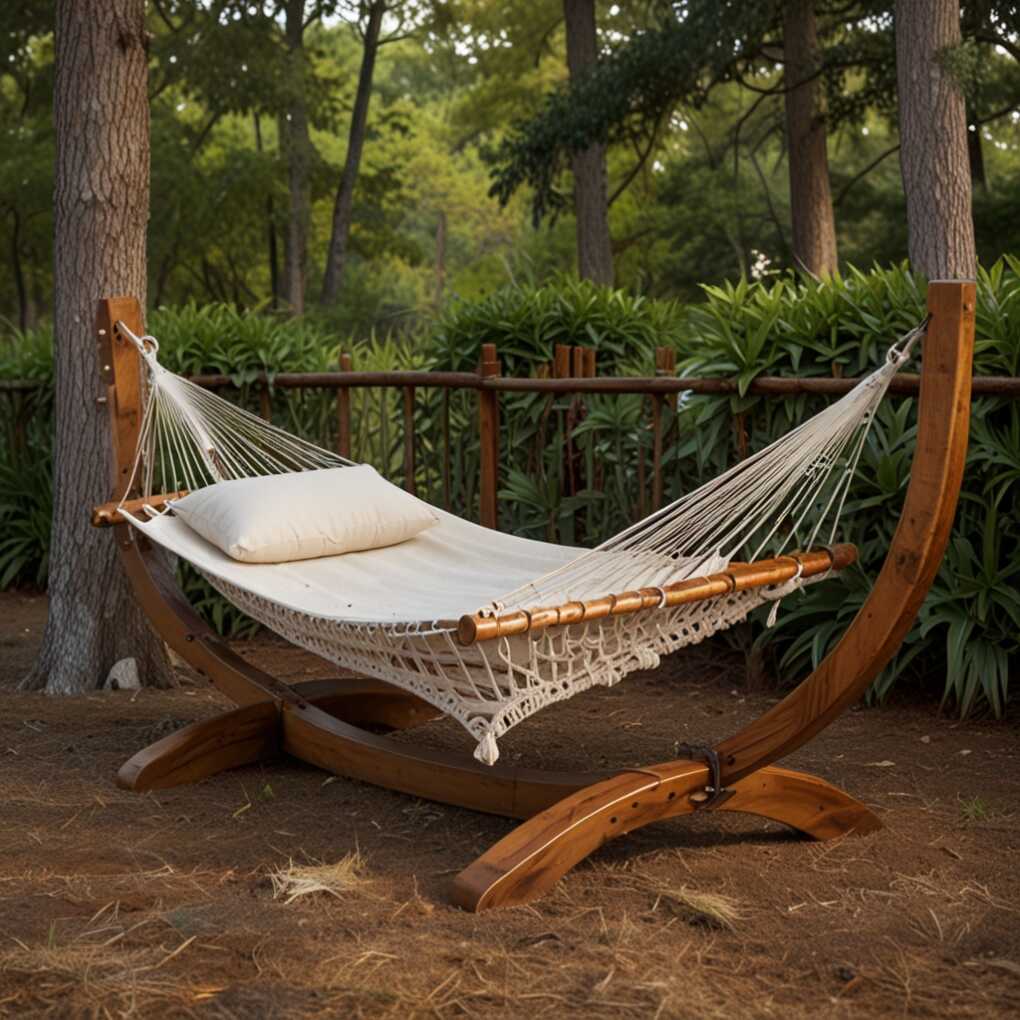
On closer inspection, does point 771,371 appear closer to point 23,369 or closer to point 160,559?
point 160,559

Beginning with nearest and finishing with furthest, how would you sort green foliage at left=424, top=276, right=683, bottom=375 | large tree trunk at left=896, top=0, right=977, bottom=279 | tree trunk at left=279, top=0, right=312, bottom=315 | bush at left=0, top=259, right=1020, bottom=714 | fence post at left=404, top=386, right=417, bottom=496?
bush at left=0, top=259, right=1020, bottom=714 → fence post at left=404, top=386, right=417, bottom=496 → green foliage at left=424, top=276, right=683, bottom=375 → large tree trunk at left=896, top=0, right=977, bottom=279 → tree trunk at left=279, top=0, right=312, bottom=315

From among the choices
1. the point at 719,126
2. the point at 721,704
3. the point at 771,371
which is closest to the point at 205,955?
the point at 721,704

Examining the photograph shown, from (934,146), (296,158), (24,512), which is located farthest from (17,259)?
(934,146)

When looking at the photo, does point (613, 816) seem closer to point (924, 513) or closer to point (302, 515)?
point (924, 513)

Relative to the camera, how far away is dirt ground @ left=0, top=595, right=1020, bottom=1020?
7.35ft

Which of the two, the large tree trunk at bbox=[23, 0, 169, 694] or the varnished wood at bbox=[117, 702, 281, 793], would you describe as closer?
the varnished wood at bbox=[117, 702, 281, 793]

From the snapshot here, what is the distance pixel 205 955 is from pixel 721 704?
2.30 m

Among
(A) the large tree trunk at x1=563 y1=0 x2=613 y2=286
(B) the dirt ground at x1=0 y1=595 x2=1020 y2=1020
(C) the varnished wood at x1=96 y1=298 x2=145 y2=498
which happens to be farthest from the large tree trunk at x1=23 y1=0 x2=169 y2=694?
(A) the large tree trunk at x1=563 y1=0 x2=613 y2=286

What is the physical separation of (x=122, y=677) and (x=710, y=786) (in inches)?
92.5

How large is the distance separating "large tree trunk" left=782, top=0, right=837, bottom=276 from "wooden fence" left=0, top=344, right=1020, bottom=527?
6577mm

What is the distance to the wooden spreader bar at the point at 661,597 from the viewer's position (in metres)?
2.50

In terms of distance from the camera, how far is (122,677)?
4.51 m

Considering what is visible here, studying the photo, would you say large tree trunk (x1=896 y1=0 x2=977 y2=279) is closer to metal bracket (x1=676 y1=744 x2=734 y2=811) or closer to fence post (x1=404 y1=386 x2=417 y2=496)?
fence post (x1=404 y1=386 x2=417 y2=496)

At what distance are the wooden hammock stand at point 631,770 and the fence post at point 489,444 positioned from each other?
48.5 inches
